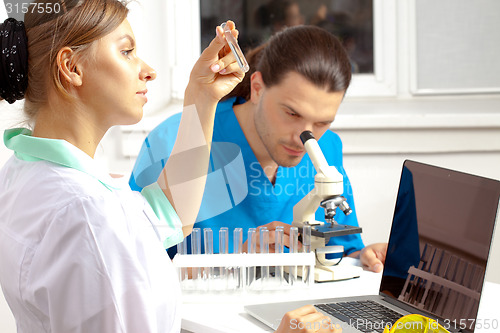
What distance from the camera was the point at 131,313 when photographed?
0.77m

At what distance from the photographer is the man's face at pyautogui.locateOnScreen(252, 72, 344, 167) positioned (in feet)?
5.32

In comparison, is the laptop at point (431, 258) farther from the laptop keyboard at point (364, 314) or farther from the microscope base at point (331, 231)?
the microscope base at point (331, 231)

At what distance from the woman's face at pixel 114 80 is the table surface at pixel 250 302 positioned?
407 millimetres

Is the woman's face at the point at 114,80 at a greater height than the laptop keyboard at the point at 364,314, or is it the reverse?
the woman's face at the point at 114,80

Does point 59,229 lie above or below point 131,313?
above

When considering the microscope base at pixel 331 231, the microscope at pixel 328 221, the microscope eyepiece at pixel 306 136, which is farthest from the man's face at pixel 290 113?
the microscope base at pixel 331 231

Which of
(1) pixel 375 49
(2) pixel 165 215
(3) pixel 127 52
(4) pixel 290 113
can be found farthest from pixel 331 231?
(1) pixel 375 49

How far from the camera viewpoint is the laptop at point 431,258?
3.16 feet

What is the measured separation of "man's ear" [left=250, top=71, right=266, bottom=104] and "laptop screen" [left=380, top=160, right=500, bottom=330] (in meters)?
0.66

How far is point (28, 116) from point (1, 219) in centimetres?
18

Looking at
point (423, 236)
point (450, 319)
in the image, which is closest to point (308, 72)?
point (423, 236)

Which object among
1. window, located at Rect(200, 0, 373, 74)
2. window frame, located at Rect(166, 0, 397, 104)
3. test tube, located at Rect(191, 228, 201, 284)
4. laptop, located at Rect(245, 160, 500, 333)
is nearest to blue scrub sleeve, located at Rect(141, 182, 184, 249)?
test tube, located at Rect(191, 228, 201, 284)

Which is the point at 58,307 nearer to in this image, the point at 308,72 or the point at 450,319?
the point at 450,319

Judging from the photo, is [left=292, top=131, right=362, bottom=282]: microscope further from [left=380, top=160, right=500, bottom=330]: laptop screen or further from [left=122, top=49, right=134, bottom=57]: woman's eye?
[left=122, top=49, right=134, bottom=57]: woman's eye
